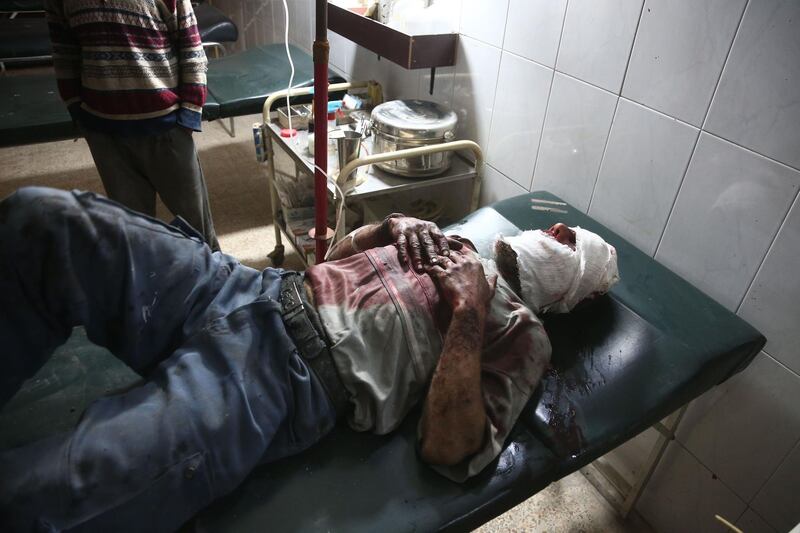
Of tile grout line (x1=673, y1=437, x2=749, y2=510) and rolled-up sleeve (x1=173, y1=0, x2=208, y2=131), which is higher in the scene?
rolled-up sleeve (x1=173, y1=0, x2=208, y2=131)

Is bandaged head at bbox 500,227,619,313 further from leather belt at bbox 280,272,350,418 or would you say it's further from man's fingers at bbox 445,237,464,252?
leather belt at bbox 280,272,350,418

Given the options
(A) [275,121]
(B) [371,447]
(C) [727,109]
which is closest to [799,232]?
(C) [727,109]

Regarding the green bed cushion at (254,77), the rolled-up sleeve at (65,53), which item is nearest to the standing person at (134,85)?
the rolled-up sleeve at (65,53)

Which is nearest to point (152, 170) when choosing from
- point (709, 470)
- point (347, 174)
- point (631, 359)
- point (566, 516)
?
point (347, 174)

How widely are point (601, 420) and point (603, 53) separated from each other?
962 millimetres

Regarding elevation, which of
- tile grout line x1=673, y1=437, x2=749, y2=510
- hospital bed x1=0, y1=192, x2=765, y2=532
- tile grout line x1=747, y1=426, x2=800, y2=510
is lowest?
tile grout line x1=673, y1=437, x2=749, y2=510

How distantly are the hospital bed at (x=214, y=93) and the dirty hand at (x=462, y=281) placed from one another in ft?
5.36

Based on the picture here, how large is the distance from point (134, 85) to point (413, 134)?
3.03 ft

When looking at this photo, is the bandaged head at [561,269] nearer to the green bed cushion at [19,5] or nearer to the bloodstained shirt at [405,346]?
the bloodstained shirt at [405,346]

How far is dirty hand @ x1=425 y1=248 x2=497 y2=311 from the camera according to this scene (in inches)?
39.4

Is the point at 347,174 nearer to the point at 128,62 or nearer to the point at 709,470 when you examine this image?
the point at 128,62

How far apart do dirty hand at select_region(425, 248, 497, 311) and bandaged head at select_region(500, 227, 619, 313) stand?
110 mm

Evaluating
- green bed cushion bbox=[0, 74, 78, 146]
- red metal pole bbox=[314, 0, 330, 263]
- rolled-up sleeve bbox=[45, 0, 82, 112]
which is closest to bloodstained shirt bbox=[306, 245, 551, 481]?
red metal pole bbox=[314, 0, 330, 263]

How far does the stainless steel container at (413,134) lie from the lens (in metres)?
1.76
